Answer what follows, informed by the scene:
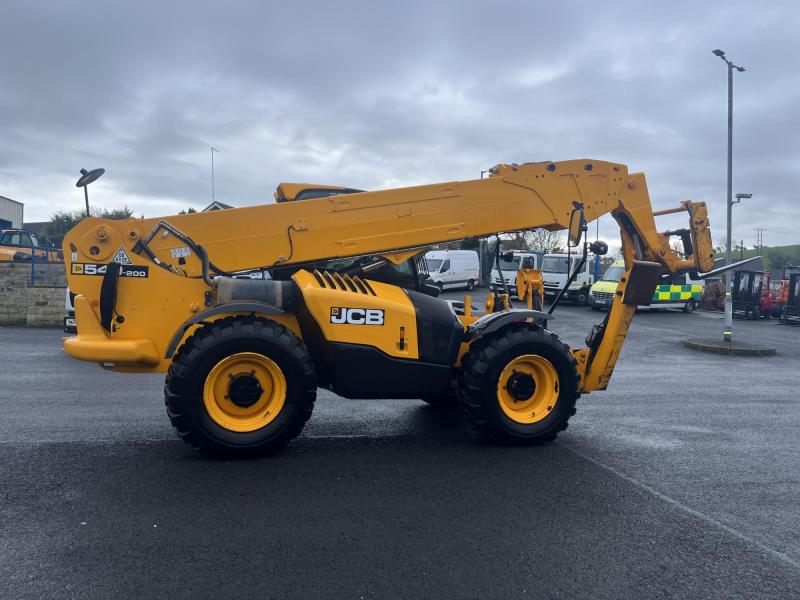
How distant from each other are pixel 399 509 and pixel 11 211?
55872mm

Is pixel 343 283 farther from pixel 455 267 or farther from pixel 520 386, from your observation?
pixel 455 267

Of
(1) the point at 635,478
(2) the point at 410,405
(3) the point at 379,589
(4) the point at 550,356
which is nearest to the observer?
(3) the point at 379,589

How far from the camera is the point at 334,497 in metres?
4.79

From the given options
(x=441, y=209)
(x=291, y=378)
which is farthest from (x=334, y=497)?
(x=441, y=209)

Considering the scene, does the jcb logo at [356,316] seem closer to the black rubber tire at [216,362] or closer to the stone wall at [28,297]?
the black rubber tire at [216,362]

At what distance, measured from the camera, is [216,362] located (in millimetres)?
5477

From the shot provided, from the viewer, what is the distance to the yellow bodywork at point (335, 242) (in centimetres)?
576

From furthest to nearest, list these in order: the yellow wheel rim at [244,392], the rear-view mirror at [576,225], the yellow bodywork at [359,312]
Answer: the rear-view mirror at [576,225], the yellow bodywork at [359,312], the yellow wheel rim at [244,392]

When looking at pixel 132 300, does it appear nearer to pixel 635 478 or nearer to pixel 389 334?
pixel 389 334

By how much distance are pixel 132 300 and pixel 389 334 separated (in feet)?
7.72

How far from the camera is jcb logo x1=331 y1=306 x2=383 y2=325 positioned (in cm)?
575

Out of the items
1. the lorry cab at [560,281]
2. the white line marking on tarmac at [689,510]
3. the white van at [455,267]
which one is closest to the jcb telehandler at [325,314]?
the white line marking on tarmac at [689,510]

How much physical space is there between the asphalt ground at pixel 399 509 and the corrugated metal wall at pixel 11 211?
48.5 metres

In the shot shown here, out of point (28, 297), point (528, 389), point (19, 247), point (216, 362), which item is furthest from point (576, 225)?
point (19, 247)
